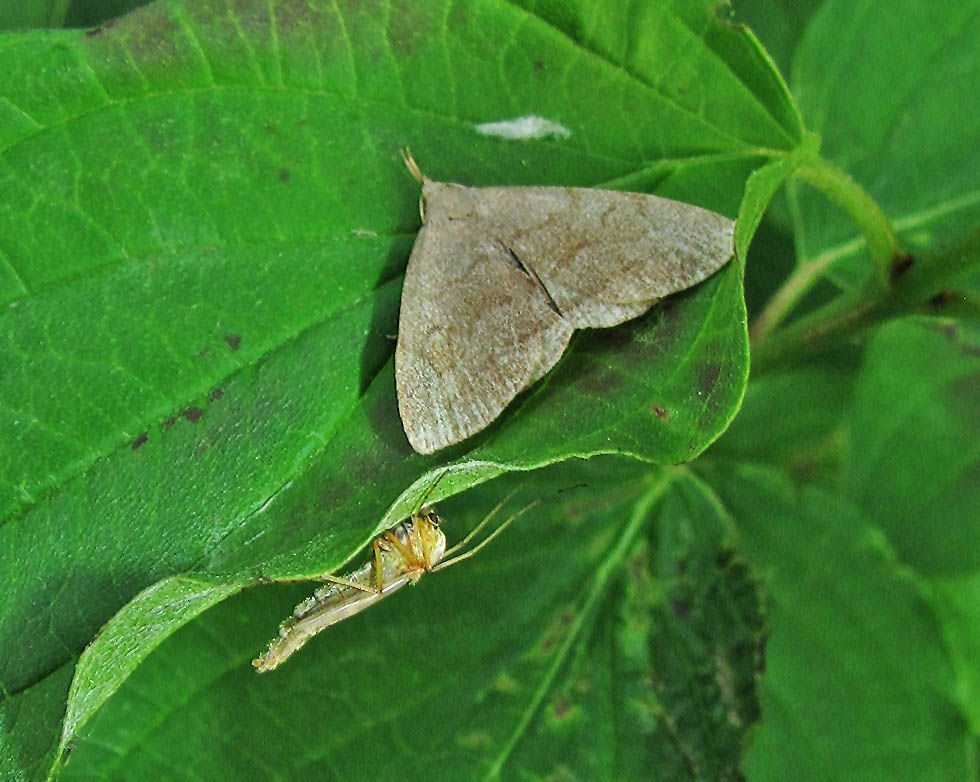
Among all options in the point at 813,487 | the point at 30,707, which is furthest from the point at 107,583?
the point at 813,487

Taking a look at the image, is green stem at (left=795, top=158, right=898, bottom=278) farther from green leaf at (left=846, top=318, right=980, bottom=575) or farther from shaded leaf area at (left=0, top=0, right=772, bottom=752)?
green leaf at (left=846, top=318, right=980, bottom=575)

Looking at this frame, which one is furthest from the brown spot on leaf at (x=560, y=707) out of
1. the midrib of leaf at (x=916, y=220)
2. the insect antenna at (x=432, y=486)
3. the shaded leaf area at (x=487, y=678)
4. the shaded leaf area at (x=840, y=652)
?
the midrib of leaf at (x=916, y=220)

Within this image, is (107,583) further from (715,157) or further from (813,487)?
(813,487)

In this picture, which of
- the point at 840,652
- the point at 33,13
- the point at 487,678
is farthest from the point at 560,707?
the point at 33,13

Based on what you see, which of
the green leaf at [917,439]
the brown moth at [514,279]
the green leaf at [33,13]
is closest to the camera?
the brown moth at [514,279]

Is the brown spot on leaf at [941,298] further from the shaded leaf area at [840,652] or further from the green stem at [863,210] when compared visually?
the shaded leaf area at [840,652]

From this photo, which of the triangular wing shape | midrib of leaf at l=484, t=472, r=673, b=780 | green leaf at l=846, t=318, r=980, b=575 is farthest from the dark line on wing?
green leaf at l=846, t=318, r=980, b=575

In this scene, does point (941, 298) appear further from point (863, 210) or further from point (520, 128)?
point (520, 128)
